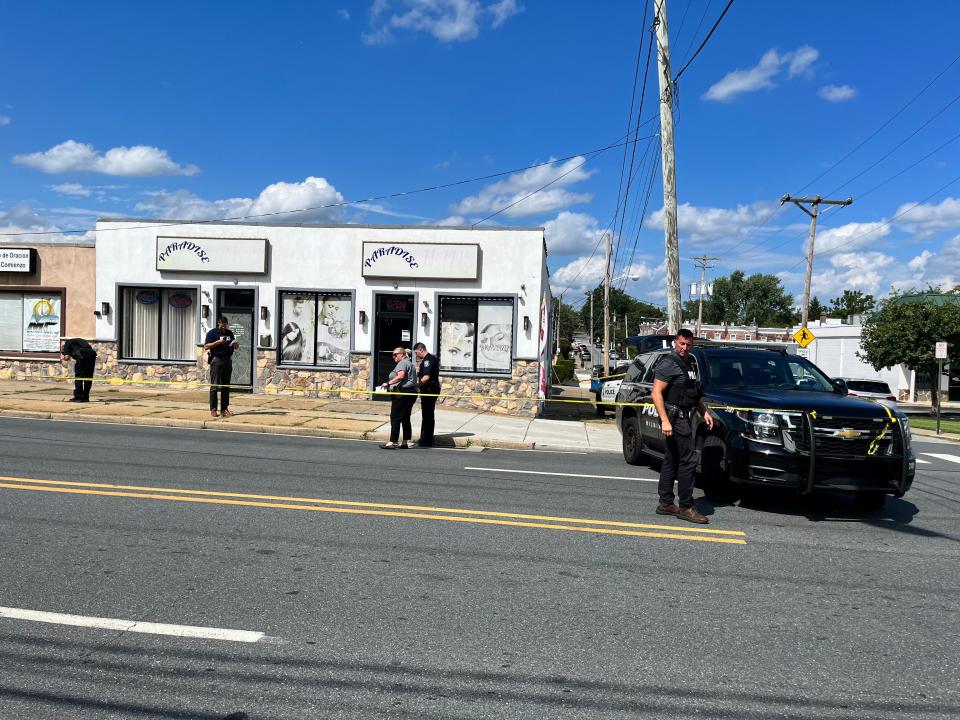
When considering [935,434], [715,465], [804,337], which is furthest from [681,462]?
[804,337]

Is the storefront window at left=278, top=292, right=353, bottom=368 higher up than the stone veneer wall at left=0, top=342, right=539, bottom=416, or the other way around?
the storefront window at left=278, top=292, right=353, bottom=368

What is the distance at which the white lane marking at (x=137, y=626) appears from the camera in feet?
13.7

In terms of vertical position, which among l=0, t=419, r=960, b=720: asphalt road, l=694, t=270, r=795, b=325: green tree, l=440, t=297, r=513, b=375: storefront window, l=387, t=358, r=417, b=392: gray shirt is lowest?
l=0, t=419, r=960, b=720: asphalt road

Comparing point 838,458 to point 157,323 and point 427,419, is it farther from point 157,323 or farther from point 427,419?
point 157,323

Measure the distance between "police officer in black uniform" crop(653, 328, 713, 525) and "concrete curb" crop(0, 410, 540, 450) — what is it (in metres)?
5.87

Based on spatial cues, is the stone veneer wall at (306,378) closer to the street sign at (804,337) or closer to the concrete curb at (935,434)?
the concrete curb at (935,434)

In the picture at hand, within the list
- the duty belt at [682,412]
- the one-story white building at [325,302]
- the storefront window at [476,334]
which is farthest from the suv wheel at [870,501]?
the storefront window at [476,334]

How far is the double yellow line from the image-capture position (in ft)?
22.6

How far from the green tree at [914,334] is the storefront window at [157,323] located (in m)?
32.4

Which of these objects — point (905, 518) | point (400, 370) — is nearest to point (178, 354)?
point (400, 370)

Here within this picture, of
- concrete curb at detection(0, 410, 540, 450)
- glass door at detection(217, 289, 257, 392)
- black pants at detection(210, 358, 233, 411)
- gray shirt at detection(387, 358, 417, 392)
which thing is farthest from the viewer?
glass door at detection(217, 289, 257, 392)

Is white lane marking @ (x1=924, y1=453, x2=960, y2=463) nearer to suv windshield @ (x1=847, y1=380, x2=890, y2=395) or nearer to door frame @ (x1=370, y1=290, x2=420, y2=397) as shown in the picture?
door frame @ (x1=370, y1=290, x2=420, y2=397)

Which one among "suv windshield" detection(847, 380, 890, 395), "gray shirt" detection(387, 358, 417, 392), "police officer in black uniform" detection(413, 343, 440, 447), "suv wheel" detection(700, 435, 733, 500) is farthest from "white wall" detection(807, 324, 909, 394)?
"suv wheel" detection(700, 435, 733, 500)

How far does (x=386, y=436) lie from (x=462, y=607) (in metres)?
9.00
